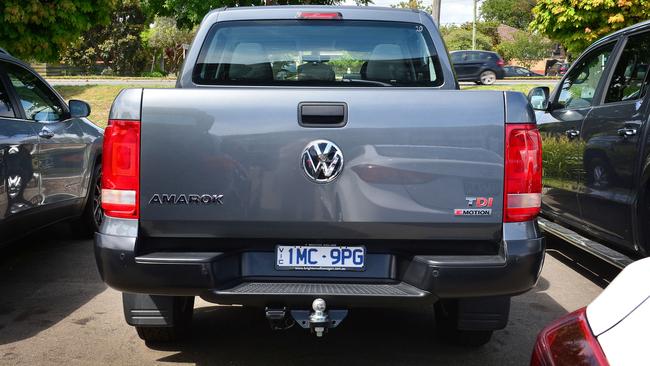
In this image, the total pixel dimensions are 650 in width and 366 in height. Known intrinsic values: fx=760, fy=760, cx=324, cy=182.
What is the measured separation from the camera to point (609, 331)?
170 centimetres

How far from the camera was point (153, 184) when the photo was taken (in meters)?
3.38

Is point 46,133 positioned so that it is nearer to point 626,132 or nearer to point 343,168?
point 343,168

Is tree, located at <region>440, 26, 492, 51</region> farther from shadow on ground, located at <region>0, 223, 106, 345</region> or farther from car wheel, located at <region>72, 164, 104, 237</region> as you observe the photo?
shadow on ground, located at <region>0, 223, 106, 345</region>

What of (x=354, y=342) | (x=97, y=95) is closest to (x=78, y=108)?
Answer: (x=354, y=342)

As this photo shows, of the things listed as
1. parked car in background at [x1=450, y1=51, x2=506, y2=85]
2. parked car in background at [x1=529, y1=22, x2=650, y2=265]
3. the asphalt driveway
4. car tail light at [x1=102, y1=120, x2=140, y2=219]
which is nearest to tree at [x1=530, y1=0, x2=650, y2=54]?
parked car in background at [x1=529, y1=22, x2=650, y2=265]

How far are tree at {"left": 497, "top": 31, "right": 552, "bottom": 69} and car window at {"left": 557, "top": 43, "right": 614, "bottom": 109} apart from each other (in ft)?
188

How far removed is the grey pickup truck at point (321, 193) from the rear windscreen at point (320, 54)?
1.06 metres

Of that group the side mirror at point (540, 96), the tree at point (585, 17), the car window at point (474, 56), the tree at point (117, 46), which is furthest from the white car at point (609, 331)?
the tree at point (117, 46)

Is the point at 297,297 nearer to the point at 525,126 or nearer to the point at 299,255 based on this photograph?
the point at 299,255

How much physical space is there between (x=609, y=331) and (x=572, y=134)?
4.94 meters

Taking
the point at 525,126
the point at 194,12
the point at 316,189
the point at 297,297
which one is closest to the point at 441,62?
the point at 525,126

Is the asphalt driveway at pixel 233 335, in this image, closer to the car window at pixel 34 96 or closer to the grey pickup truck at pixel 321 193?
the grey pickup truck at pixel 321 193

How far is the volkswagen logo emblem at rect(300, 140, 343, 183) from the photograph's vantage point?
11.0 ft

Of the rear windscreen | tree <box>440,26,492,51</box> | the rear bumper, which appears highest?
tree <box>440,26,492,51</box>
